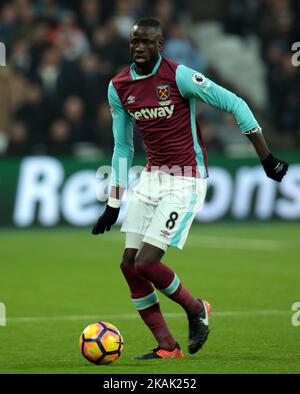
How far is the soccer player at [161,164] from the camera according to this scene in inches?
296

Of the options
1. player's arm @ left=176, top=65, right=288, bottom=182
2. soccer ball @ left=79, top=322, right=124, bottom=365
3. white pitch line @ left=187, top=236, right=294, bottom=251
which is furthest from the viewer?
white pitch line @ left=187, top=236, right=294, bottom=251

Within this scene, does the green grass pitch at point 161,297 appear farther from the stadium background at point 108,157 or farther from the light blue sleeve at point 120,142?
the light blue sleeve at point 120,142

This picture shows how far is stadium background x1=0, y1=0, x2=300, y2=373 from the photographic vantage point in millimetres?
11586

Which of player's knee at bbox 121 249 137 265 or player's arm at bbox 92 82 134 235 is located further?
player's arm at bbox 92 82 134 235

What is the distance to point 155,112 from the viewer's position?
7.68 meters

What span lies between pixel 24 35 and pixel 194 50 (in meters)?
3.36

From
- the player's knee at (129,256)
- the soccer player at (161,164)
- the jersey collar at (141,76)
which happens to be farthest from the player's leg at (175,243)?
the jersey collar at (141,76)

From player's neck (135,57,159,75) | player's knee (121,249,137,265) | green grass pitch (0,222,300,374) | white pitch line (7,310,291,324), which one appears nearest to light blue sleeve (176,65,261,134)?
player's neck (135,57,159,75)

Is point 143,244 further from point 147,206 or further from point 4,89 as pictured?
point 4,89

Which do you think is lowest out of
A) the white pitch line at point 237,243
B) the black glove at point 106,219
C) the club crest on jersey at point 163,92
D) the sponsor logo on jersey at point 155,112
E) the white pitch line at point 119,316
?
the white pitch line at point 237,243

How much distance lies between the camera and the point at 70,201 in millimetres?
17375

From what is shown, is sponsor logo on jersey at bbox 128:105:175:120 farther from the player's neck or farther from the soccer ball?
the soccer ball

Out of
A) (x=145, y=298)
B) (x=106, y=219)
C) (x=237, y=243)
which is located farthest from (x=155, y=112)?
(x=237, y=243)

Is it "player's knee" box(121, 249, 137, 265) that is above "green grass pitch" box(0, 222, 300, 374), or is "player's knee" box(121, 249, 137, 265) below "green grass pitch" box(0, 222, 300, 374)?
above
